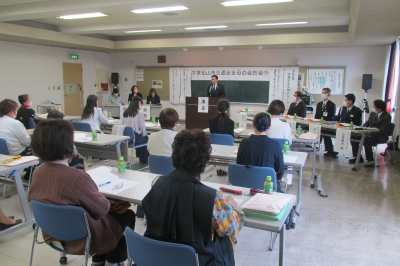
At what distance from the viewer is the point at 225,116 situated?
4387 mm

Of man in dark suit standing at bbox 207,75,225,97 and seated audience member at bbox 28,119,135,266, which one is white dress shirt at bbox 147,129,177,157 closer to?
seated audience member at bbox 28,119,135,266

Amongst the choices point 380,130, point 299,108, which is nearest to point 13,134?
point 299,108

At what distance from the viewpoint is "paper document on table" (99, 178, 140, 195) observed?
215 centimetres

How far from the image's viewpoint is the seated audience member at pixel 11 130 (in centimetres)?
359

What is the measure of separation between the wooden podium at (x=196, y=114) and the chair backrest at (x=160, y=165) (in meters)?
4.39

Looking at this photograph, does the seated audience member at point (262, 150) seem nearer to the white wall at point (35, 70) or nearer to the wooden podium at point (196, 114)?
the wooden podium at point (196, 114)

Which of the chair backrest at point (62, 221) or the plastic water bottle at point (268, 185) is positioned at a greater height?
the plastic water bottle at point (268, 185)

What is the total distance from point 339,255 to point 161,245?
1.93 meters

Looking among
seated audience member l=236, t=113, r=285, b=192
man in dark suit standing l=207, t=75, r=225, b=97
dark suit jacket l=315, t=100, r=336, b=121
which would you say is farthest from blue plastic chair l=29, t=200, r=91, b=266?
Answer: man in dark suit standing l=207, t=75, r=225, b=97

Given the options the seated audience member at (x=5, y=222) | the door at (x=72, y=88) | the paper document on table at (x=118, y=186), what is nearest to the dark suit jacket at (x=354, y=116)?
the paper document on table at (x=118, y=186)

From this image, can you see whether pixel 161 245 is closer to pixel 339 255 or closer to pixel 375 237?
pixel 339 255

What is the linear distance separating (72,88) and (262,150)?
8.89 m

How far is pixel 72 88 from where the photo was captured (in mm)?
9891

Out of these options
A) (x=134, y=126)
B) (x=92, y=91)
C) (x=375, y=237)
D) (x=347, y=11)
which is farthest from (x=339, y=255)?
(x=92, y=91)
